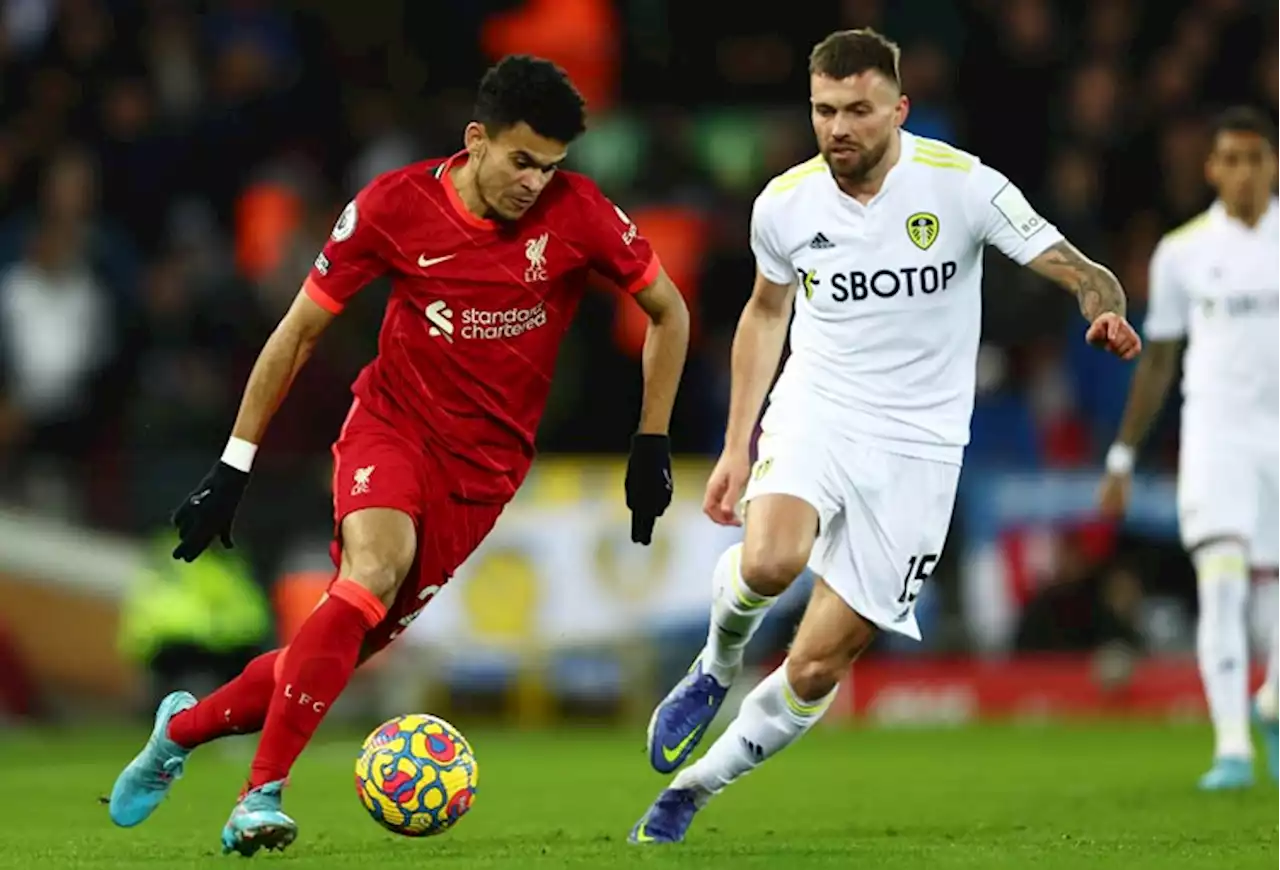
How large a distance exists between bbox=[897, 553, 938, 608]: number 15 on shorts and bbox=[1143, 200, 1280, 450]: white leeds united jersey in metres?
2.99

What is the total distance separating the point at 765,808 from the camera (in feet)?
31.2

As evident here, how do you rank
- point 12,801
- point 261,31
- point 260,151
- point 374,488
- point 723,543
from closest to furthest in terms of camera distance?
point 374,488 → point 12,801 → point 723,543 → point 260,151 → point 261,31

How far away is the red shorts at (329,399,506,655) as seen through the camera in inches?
287

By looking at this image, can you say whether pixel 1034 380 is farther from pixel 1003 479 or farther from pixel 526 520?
pixel 526 520

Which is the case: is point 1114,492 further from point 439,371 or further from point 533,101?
point 533,101

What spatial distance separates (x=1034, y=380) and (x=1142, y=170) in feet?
6.66

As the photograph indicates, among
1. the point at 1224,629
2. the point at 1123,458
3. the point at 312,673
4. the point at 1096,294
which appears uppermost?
the point at 1096,294

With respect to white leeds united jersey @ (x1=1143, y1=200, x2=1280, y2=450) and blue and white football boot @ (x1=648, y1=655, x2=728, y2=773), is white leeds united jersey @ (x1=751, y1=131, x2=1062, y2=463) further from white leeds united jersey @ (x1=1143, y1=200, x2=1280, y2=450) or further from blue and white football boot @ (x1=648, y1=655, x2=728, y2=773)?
white leeds united jersey @ (x1=1143, y1=200, x2=1280, y2=450)

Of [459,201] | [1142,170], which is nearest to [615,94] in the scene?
[1142,170]

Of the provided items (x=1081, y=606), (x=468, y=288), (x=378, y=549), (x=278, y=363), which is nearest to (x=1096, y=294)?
(x=468, y=288)

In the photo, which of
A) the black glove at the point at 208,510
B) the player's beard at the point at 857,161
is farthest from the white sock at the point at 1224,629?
the black glove at the point at 208,510

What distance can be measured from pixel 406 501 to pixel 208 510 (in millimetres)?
573

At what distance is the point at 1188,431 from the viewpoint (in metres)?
10.5

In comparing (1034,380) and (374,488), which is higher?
(374,488)
